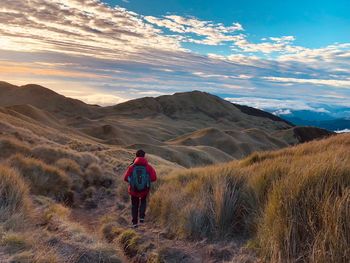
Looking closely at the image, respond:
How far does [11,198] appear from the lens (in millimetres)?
8992

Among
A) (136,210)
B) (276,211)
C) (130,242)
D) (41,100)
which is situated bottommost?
(130,242)

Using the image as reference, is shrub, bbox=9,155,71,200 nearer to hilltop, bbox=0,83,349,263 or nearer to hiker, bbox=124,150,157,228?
hilltop, bbox=0,83,349,263

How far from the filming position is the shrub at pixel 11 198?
27.1 ft

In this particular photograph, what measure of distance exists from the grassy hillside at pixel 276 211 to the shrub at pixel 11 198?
132 inches

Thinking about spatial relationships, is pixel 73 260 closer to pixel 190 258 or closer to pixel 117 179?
pixel 190 258

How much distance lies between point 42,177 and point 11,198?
753 centimetres

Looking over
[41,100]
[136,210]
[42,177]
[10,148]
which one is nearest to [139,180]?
[136,210]

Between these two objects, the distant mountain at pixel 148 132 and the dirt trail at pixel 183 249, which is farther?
the distant mountain at pixel 148 132

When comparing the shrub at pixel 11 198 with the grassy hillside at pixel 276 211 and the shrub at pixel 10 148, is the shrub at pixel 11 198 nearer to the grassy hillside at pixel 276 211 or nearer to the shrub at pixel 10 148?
the grassy hillside at pixel 276 211

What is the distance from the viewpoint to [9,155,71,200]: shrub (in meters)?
15.7

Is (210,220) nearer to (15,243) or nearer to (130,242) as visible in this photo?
(130,242)

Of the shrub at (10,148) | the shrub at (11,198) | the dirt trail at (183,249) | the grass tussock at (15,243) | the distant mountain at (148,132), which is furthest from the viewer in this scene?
the distant mountain at (148,132)

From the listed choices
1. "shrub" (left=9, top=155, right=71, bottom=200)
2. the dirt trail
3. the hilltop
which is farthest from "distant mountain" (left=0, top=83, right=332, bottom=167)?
the dirt trail

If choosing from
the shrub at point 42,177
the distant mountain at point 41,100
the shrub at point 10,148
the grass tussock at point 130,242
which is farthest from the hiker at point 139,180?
the distant mountain at point 41,100
